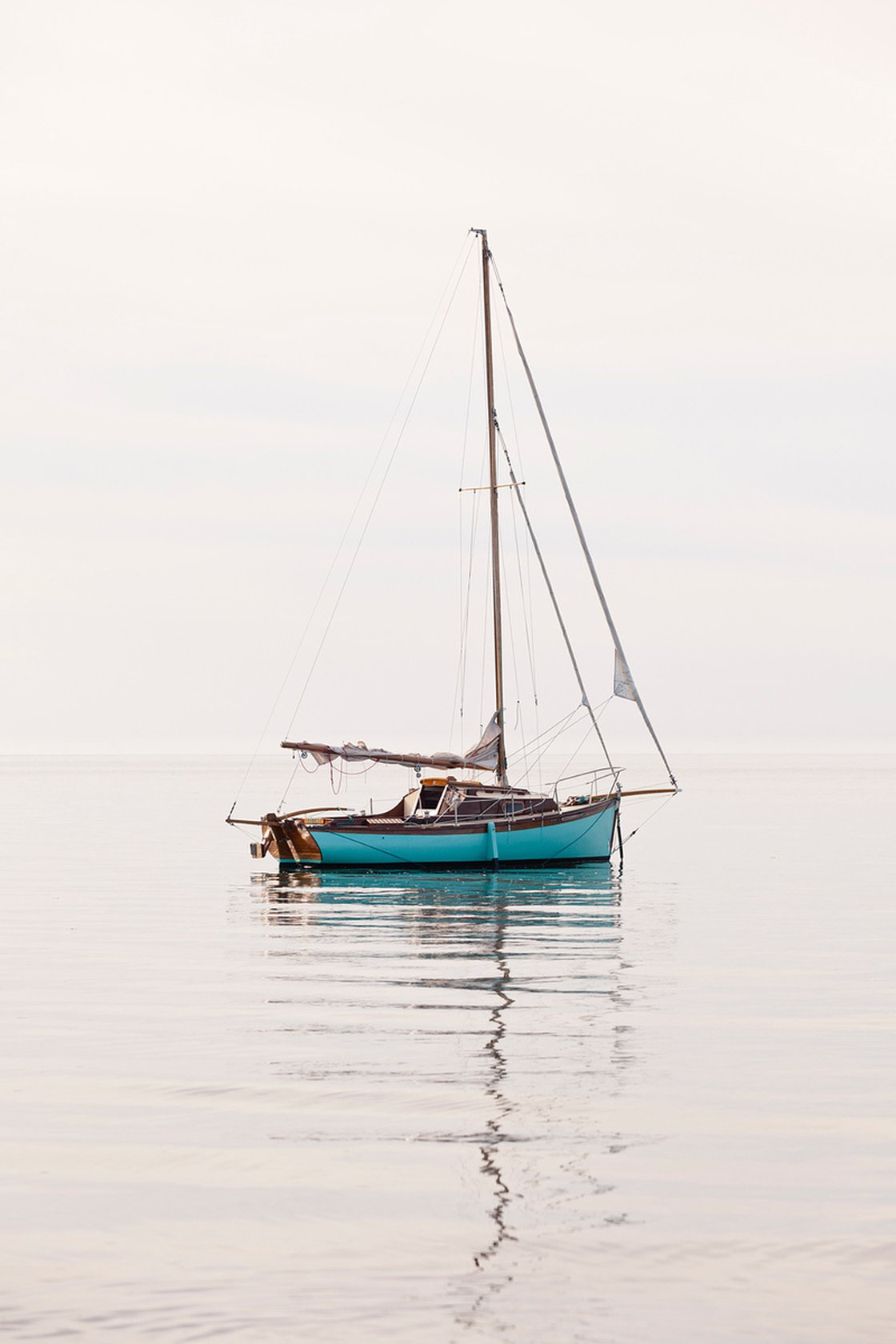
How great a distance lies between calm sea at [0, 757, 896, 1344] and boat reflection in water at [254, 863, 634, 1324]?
7 centimetres

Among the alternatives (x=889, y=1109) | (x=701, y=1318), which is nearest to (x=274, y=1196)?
(x=701, y=1318)

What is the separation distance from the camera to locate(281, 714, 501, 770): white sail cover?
54.3 m

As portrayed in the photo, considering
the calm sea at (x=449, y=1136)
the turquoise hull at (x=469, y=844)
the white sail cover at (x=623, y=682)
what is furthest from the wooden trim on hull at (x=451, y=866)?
the calm sea at (x=449, y=1136)

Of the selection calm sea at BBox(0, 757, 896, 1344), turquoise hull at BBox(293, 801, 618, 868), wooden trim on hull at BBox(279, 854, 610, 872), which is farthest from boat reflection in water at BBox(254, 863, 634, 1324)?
wooden trim on hull at BBox(279, 854, 610, 872)

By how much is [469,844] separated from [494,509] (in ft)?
Answer: 42.8

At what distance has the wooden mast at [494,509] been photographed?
55062mm

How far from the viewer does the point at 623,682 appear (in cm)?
5309

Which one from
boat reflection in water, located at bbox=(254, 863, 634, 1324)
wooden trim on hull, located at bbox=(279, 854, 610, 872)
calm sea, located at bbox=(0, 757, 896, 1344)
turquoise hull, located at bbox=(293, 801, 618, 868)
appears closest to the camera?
calm sea, located at bbox=(0, 757, 896, 1344)

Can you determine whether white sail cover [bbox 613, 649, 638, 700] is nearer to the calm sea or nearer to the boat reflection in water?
the boat reflection in water

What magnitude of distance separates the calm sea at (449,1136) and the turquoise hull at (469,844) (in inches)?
671

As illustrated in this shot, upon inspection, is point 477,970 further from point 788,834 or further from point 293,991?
point 788,834

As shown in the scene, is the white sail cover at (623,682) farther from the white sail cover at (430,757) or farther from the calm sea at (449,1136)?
the calm sea at (449,1136)

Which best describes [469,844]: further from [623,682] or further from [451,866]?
[623,682]

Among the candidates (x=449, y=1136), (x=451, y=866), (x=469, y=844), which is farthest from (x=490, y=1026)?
(x=451, y=866)
